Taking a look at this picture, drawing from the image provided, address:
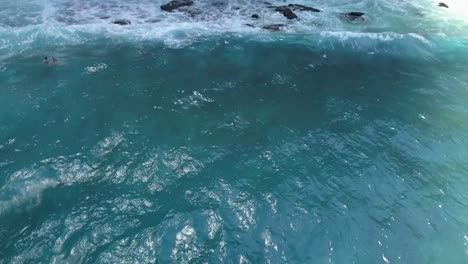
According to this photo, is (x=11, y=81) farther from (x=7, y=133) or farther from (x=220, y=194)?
(x=220, y=194)

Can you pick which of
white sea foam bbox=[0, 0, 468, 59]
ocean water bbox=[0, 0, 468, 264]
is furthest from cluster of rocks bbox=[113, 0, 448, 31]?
ocean water bbox=[0, 0, 468, 264]

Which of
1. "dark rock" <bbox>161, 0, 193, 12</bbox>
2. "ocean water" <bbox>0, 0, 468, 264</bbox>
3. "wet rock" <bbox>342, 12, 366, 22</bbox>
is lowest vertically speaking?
"ocean water" <bbox>0, 0, 468, 264</bbox>

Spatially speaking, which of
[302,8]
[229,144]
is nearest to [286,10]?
[302,8]

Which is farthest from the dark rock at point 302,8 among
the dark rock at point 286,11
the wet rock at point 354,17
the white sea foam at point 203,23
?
the wet rock at point 354,17

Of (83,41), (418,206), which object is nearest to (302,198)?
(418,206)

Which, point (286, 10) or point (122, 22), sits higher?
point (286, 10)

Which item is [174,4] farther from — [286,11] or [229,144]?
[229,144]

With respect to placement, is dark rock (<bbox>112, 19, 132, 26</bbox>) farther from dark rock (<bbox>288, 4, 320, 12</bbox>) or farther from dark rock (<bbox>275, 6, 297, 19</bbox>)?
dark rock (<bbox>288, 4, 320, 12</bbox>)
